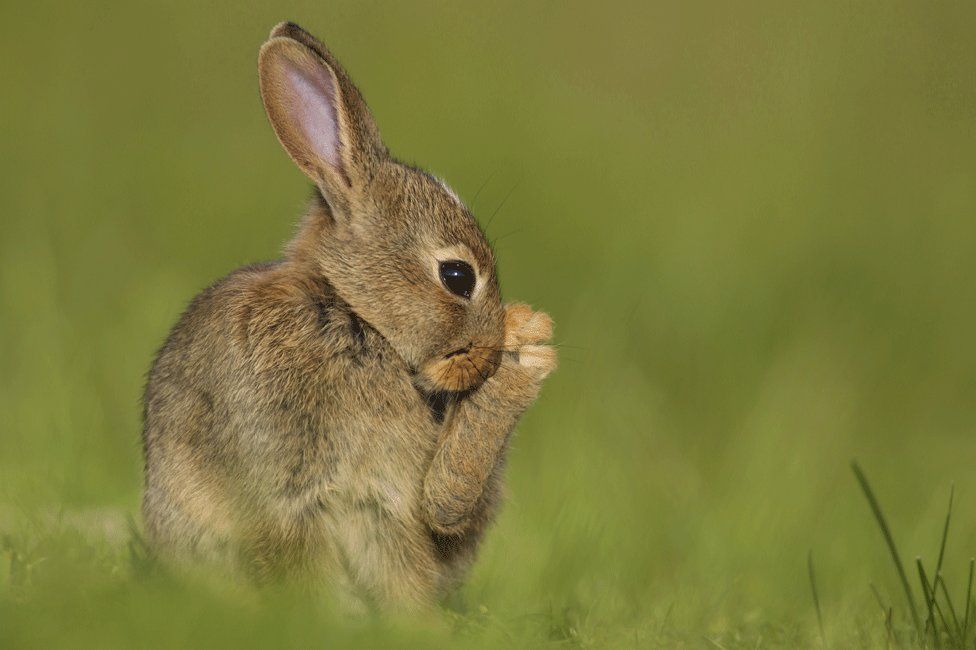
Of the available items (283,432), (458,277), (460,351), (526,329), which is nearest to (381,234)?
(458,277)

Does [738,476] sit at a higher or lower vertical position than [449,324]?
lower

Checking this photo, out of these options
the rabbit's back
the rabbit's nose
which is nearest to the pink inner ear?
the rabbit's back

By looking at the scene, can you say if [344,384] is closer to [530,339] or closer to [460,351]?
[460,351]

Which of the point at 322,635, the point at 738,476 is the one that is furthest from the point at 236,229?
the point at 322,635

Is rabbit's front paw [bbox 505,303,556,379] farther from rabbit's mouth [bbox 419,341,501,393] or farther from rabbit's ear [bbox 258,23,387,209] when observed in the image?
rabbit's ear [bbox 258,23,387,209]

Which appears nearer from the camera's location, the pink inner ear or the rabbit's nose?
the rabbit's nose

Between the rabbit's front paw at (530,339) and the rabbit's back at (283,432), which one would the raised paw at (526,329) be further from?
the rabbit's back at (283,432)

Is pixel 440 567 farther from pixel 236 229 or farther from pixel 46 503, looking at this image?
pixel 236 229
